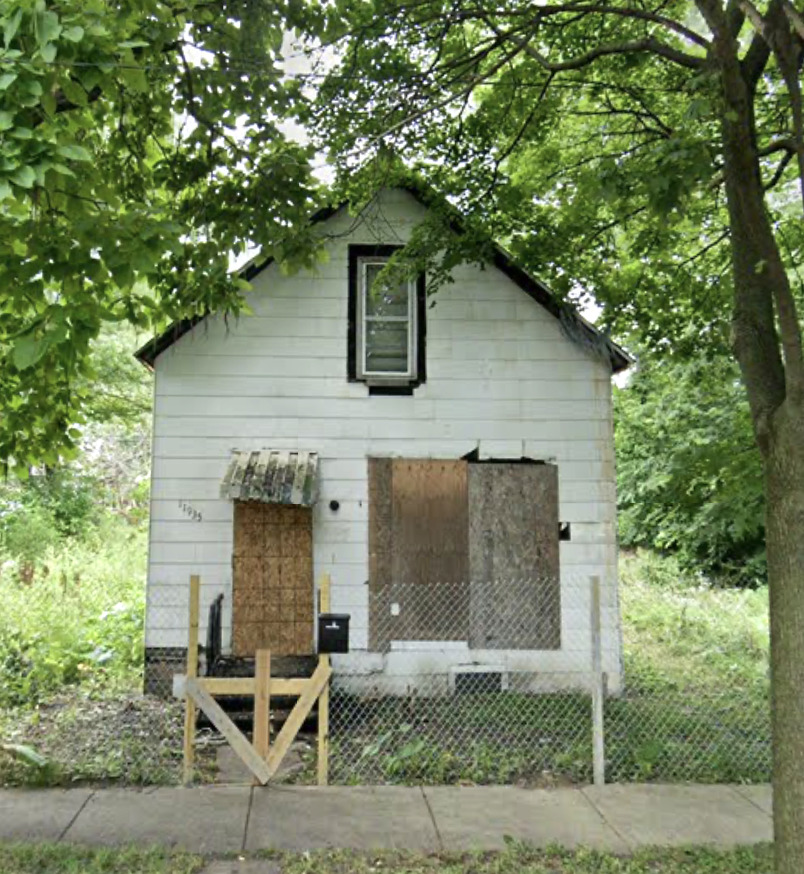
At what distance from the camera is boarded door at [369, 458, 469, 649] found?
9242 mm

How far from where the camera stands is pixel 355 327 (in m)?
9.60

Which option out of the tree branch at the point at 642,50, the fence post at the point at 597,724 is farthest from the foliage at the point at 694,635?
the tree branch at the point at 642,50

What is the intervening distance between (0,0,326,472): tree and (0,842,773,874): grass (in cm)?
311

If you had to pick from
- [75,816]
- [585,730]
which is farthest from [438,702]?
[75,816]

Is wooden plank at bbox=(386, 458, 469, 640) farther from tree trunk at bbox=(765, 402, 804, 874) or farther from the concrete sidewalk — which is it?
tree trunk at bbox=(765, 402, 804, 874)

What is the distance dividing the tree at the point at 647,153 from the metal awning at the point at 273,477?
10.8 ft

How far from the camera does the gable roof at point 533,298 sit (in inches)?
364

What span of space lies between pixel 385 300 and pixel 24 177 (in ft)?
20.1

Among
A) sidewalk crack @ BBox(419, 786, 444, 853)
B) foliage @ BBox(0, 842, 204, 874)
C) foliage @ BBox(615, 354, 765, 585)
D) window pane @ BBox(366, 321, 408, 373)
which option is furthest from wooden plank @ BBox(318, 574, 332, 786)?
Answer: foliage @ BBox(615, 354, 765, 585)

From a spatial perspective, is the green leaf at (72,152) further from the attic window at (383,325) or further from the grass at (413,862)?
the attic window at (383,325)

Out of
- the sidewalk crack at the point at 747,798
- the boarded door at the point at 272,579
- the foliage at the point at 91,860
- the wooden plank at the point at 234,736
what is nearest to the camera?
the foliage at the point at 91,860

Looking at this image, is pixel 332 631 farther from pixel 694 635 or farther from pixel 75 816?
pixel 694 635

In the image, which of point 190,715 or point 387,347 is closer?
point 190,715

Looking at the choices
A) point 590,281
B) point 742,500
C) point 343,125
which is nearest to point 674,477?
point 742,500
